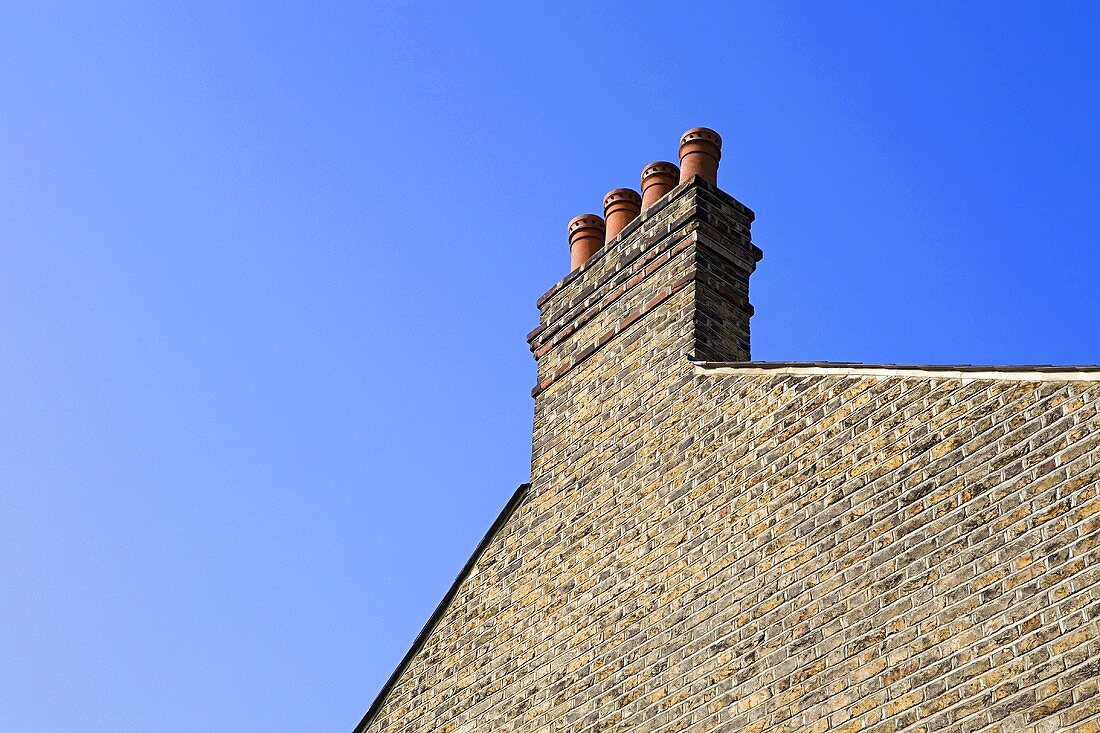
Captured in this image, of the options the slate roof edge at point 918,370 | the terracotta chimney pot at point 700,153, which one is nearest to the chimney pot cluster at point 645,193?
the terracotta chimney pot at point 700,153

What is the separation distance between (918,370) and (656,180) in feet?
11.3

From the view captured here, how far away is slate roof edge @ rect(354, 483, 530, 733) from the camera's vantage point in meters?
10.2

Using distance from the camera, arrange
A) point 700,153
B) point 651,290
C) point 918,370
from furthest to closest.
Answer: point 700,153
point 651,290
point 918,370

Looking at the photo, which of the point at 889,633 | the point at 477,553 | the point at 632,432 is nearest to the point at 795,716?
the point at 889,633

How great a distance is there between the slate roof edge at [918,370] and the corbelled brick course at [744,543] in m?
0.03

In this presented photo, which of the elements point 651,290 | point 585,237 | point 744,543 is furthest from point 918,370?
point 585,237

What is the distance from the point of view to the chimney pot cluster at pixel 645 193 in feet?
34.8

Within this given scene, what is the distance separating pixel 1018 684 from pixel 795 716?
4.00 feet

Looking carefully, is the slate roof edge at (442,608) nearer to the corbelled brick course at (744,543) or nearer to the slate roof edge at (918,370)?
the corbelled brick course at (744,543)

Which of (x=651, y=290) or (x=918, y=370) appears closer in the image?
(x=918, y=370)

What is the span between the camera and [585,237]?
441 inches

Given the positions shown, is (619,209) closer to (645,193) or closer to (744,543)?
(645,193)

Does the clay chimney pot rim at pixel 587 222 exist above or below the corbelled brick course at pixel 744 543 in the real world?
above

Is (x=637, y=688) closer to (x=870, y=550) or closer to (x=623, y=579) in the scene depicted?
(x=623, y=579)
